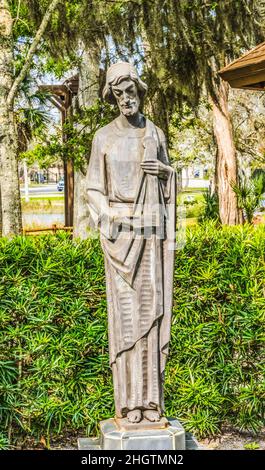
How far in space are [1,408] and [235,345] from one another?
212cm

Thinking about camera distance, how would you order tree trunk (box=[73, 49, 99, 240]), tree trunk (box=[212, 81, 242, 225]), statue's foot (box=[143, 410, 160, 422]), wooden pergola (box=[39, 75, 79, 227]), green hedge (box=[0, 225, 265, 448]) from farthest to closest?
wooden pergola (box=[39, 75, 79, 227]), tree trunk (box=[212, 81, 242, 225]), tree trunk (box=[73, 49, 99, 240]), green hedge (box=[0, 225, 265, 448]), statue's foot (box=[143, 410, 160, 422])

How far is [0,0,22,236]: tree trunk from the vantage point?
34.4 ft

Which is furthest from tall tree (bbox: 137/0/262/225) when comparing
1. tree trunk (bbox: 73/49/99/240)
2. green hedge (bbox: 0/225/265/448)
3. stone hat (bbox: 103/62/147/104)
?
stone hat (bbox: 103/62/147/104)

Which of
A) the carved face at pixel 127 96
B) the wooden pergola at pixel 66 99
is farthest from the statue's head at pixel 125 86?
the wooden pergola at pixel 66 99

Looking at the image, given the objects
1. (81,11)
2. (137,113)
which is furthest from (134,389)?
(81,11)

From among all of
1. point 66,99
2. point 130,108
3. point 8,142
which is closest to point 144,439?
point 130,108

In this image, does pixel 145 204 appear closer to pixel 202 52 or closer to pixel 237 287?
pixel 237 287

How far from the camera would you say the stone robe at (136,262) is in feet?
13.2

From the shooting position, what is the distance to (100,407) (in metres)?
5.79

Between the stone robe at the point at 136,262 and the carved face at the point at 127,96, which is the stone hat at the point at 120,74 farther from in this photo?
the stone robe at the point at 136,262

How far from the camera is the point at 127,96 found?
4.06m

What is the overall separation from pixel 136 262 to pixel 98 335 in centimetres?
184

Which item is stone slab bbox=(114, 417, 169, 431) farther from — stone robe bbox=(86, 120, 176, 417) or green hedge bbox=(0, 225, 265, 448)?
green hedge bbox=(0, 225, 265, 448)

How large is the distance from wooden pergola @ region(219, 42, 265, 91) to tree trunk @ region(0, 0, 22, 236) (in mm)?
3483
